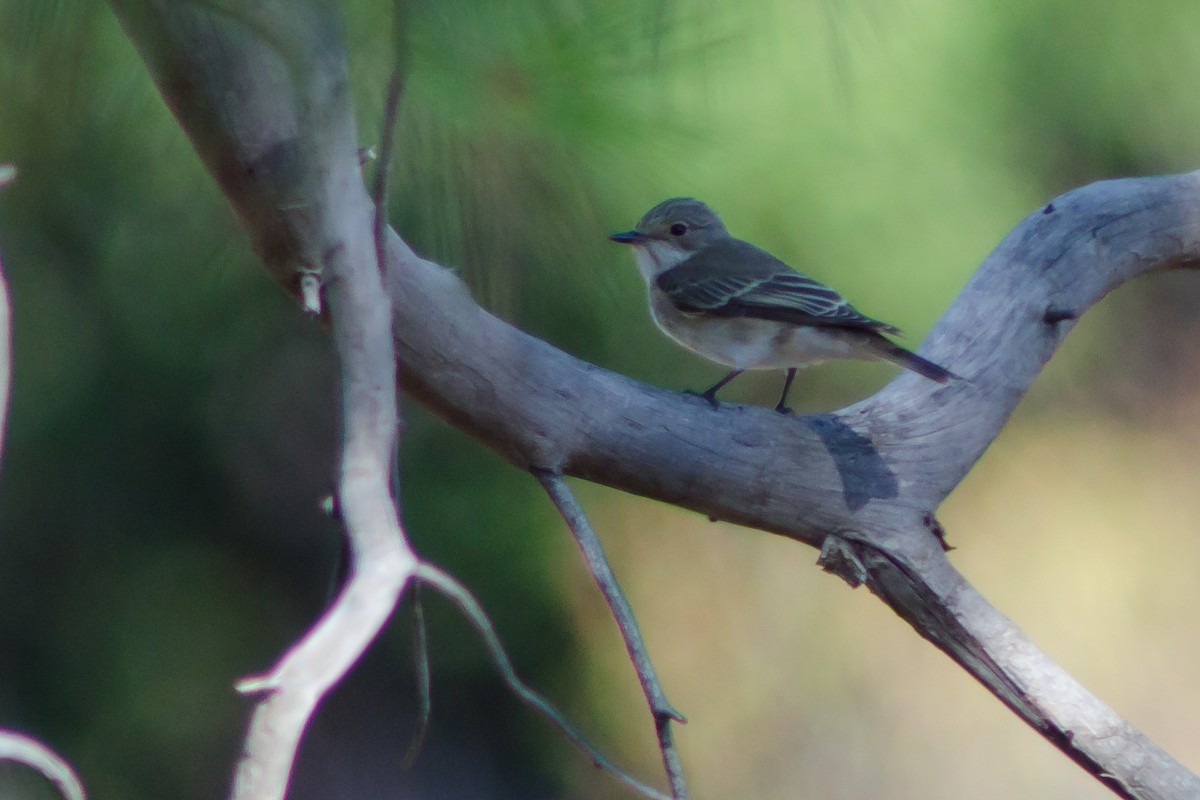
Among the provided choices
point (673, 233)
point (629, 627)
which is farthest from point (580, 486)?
point (629, 627)

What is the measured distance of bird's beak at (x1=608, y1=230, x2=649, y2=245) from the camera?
1.41 m

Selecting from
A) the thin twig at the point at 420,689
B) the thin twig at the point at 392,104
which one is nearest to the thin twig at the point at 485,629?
the thin twig at the point at 420,689

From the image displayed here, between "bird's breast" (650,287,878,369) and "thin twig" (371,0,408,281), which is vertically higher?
"thin twig" (371,0,408,281)

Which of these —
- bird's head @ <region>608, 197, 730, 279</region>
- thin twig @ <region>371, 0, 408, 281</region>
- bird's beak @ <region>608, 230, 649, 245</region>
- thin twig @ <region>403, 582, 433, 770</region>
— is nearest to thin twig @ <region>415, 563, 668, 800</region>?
thin twig @ <region>403, 582, 433, 770</region>

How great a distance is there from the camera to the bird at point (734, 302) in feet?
4.68

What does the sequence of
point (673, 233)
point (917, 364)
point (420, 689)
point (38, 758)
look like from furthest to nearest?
point (673, 233) < point (917, 364) < point (420, 689) < point (38, 758)

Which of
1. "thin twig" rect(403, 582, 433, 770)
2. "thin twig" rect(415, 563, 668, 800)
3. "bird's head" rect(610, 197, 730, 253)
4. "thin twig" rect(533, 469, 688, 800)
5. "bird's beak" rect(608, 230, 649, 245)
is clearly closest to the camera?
"thin twig" rect(415, 563, 668, 800)

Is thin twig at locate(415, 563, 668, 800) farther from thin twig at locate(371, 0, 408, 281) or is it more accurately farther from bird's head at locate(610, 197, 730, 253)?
bird's head at locate(610, 197, 730, 253)

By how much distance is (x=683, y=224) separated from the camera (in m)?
1.62

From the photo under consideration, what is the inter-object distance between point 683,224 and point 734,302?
0.17 meters

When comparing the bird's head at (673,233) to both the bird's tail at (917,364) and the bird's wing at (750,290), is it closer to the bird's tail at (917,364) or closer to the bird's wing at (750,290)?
the bird's wing at (750,290)

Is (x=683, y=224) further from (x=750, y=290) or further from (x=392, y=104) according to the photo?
(x=392, y=104)

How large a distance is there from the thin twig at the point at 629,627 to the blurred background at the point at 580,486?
0.18 meters

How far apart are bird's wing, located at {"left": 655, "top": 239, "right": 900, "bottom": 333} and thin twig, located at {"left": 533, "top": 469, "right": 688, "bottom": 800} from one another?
0.47 meters
